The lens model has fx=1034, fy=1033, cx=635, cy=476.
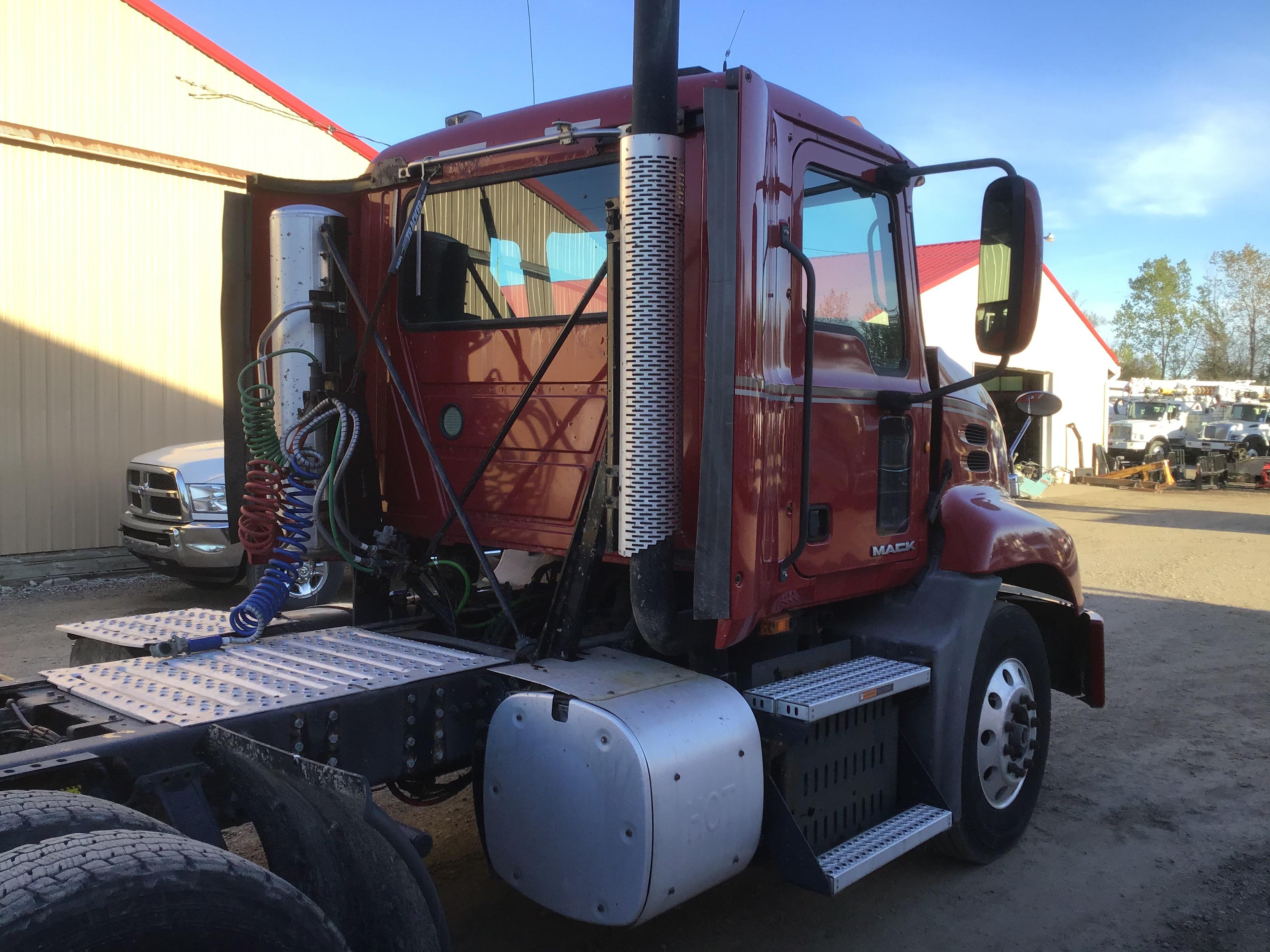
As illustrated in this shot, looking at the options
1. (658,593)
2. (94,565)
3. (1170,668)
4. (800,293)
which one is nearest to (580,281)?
(800,293)

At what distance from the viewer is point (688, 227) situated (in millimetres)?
3172

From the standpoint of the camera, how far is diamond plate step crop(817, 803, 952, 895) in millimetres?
3217

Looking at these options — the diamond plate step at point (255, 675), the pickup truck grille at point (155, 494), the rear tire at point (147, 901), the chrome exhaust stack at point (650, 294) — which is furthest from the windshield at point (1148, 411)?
the rear tire at point (147, 901)

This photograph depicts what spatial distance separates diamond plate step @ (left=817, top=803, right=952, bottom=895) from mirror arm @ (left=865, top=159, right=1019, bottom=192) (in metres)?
2.25

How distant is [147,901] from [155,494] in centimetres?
817

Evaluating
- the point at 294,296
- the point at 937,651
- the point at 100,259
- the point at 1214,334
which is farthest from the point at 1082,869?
the point at 1214,334

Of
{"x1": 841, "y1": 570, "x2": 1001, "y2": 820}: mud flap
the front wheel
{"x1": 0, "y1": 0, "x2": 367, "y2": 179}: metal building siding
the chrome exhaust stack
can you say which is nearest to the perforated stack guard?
the chrome exhaust stack

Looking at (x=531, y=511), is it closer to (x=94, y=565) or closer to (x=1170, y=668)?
(x=1170, y=668)

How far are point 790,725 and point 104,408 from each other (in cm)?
1007

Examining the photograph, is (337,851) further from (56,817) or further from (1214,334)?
(1214,334)

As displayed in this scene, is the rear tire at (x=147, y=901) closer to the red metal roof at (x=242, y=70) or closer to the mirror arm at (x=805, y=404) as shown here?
the mirror arm at (x=805, y=404)

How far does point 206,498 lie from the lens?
8.84 m

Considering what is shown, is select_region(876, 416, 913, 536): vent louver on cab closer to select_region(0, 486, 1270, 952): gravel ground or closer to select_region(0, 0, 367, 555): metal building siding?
select_region(0, 486, 1270, 952): gravel ground

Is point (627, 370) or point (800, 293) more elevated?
point (800, 293)
